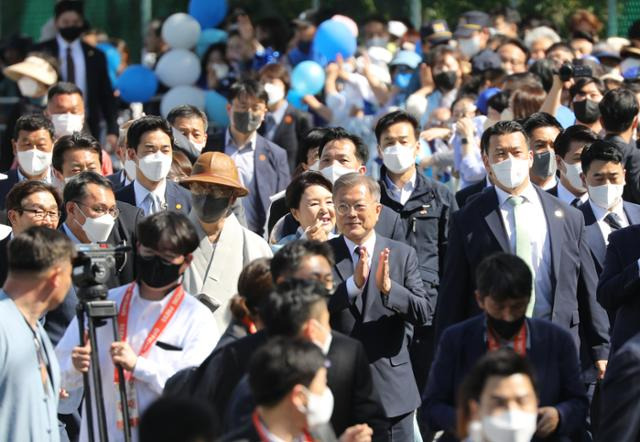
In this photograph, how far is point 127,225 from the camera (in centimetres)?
925

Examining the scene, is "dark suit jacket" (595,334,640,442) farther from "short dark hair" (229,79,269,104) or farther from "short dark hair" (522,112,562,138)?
"short dark hair" (229,79,269,104)

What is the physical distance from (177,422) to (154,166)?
17.7ft

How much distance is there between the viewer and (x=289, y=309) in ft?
20.0

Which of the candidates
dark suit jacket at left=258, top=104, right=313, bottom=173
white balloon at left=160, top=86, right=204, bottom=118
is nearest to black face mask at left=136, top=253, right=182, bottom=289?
dark suit jacket at left=258, top=104, right=313, bottom=173

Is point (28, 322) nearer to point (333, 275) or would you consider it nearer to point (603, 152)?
point (333, 275)

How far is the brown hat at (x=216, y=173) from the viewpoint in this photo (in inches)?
353

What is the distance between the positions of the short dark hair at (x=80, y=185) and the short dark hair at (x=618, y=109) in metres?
3.45

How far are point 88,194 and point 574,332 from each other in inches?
108

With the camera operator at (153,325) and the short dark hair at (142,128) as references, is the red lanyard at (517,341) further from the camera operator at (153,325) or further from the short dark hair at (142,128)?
the short dark hair at (142,128)

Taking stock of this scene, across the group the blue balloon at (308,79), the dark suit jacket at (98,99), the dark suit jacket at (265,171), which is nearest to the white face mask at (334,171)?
the dark suit jacket at (265,171)

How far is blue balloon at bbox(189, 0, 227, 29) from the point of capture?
685 inches

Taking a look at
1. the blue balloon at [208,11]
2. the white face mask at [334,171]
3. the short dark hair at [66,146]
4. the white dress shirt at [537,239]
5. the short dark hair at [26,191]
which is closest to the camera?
the white dress shirt at [537,239]

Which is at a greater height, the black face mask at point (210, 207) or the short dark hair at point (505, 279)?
the black face mask at point (210, 207)

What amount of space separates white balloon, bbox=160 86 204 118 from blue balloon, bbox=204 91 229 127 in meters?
0.22
